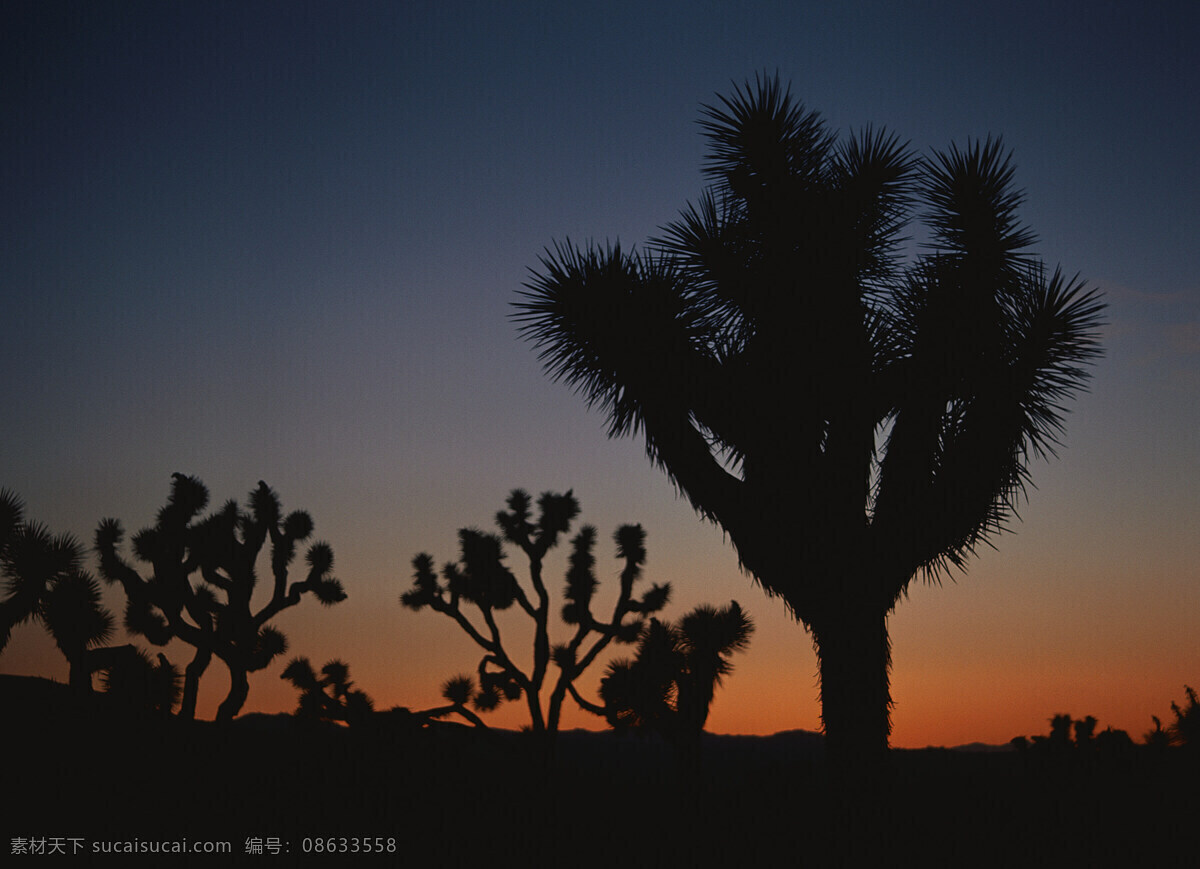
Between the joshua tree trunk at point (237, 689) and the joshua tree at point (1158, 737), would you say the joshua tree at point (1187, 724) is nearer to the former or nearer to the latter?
the joshua tree at point (1158, 737)

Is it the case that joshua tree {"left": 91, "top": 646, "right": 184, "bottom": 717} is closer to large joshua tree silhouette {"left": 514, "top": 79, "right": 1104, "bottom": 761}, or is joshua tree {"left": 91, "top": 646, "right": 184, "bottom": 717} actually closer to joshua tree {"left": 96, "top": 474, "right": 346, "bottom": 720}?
joshua tree {"left": 96, "top": 474, "right": 346, "bottom": 720}

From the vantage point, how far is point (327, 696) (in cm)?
1443

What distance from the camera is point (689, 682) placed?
11.6m

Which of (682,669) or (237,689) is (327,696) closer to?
(237,689)

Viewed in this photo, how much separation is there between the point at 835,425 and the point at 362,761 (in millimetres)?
7936

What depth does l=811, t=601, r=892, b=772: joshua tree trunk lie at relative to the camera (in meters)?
7.25

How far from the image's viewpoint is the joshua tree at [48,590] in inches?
417

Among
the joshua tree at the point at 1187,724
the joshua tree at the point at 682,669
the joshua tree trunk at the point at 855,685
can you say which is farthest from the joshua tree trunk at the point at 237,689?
the joshua tree at the point at 1187,724

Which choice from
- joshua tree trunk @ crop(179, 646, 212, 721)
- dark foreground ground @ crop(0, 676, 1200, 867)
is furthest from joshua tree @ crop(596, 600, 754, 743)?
joshua tree trunk @ crop(179, 646, 212, 721)

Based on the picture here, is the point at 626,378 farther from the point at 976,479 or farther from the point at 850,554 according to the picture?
the point at 976,479

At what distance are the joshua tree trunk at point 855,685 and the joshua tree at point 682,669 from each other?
13.5ft

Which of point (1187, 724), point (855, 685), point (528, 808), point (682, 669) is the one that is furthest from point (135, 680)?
point (1187, 724)

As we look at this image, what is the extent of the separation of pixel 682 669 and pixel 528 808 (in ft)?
9.99

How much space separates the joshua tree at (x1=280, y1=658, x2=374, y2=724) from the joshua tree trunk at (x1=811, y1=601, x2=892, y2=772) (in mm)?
9152
